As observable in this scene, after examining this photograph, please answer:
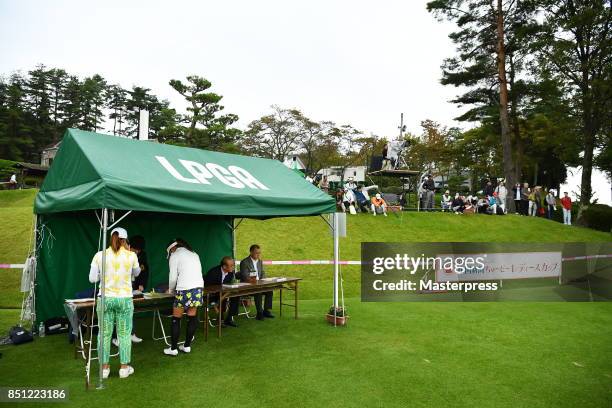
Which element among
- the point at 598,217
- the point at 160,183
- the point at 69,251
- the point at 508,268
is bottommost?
the point at 508,268

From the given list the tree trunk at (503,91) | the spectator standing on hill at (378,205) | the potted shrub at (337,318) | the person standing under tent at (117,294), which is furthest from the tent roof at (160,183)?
the tree trunk at (503,91)

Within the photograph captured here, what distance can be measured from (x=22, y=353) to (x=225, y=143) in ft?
101

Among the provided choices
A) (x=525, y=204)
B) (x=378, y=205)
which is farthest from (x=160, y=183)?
(x=525, y=204)

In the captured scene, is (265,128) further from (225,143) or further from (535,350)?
(535,350)

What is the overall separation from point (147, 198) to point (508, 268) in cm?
1021

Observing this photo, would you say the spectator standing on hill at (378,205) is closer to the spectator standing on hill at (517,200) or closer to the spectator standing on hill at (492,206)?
the spectator standing on hill at (492,206)

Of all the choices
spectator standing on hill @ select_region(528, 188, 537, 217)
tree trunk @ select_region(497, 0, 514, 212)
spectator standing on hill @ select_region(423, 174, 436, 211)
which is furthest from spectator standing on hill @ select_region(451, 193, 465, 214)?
tree trunk @ select_region(497, 0, 514, 212)

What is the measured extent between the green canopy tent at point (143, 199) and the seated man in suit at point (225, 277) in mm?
1184

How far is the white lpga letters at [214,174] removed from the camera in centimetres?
629

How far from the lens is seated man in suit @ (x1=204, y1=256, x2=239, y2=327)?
7.64 meters

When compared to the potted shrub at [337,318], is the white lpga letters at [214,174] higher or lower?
higher

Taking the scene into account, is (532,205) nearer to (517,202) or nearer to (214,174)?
(517,202)

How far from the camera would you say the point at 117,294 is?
4977mm

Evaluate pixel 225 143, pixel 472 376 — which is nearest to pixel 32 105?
pixel 225 143
